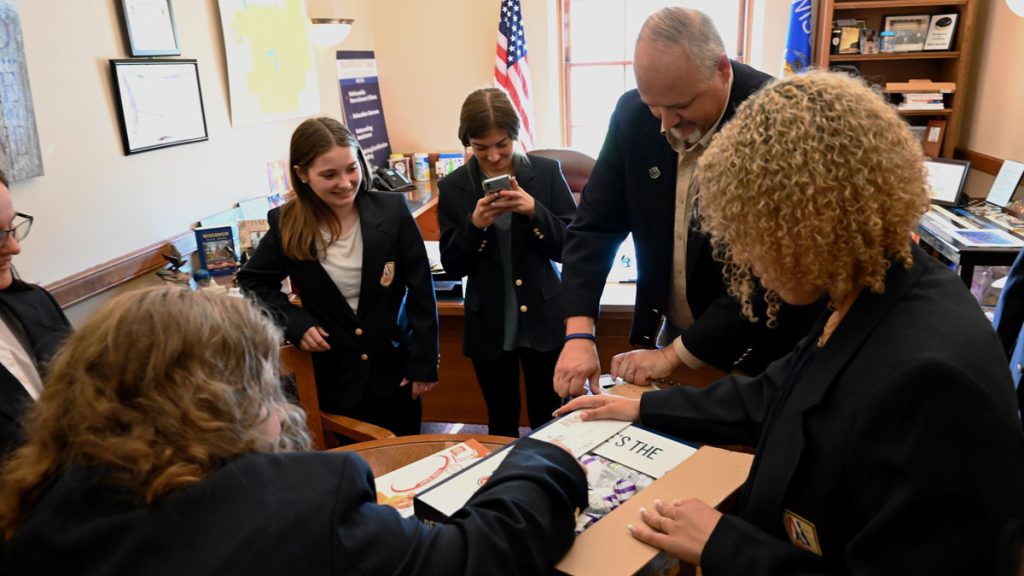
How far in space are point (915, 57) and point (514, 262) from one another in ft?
12.8

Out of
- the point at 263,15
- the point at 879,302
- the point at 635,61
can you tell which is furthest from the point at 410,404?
the point at 263,15

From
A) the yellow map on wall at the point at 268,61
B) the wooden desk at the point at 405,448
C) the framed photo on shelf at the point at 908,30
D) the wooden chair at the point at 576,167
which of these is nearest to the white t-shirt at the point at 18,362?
the wooden desk at the point at 405,448

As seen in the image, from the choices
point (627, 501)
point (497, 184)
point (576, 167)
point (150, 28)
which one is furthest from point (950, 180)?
point (150, 28)

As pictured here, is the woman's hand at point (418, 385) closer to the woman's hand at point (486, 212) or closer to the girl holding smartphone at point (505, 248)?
the girl holding smartphone at point (505, 248)

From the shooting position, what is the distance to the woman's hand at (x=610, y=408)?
1337 millimetres

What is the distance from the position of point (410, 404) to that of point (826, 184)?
1.77 metres

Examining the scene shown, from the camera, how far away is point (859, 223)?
0.82 meters

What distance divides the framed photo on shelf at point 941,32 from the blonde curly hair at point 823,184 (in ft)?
15.1

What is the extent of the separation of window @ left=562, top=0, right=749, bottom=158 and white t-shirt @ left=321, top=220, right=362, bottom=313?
3885 mm

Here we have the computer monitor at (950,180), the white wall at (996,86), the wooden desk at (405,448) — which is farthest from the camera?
the computer monitor at (950,180)

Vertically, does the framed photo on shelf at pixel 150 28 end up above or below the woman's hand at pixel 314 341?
above

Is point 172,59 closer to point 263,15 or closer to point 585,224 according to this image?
point 263,15

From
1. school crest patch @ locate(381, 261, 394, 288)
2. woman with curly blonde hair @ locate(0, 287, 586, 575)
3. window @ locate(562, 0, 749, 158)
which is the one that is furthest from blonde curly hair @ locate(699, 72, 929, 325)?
window @ locate(562, 0, 749, 158)

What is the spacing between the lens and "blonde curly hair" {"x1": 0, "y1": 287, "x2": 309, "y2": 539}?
2.47 feet
